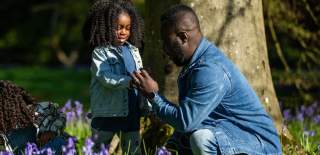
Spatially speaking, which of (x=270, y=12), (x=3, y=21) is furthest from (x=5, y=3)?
(x=270, y=12)

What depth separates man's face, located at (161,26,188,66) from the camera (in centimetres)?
403

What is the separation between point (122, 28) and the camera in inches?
188

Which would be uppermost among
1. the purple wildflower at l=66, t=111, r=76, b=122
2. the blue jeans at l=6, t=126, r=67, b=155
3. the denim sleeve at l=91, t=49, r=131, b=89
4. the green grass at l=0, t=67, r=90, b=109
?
the denim sleeve at l=91, t=49, r=131, b=89

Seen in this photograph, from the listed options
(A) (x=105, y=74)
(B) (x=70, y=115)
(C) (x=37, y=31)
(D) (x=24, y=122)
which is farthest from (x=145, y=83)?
(C) (x=37, y=31)

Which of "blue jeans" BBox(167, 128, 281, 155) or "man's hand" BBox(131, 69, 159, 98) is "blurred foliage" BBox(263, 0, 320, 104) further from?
"man's hand" BBox(131, 69, 159, 98)

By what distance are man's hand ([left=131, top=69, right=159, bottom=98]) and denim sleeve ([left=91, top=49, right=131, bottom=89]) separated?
0.34 meters

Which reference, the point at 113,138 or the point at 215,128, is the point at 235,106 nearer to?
the point at 215,128

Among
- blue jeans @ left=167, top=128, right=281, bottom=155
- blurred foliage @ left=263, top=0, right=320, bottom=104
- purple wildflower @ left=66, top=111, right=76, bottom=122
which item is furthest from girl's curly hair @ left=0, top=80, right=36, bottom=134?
blurred foliage @ left=263, top=0, right=320, bottom=104

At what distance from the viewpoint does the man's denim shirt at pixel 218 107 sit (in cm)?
391

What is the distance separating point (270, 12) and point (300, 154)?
242cm

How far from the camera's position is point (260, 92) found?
17.6 ft

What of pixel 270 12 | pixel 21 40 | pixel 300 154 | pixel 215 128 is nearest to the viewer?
pixel 215 128

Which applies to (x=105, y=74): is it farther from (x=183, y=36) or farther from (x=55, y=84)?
(x=55, y=84)

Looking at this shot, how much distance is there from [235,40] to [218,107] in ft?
4.19
